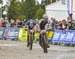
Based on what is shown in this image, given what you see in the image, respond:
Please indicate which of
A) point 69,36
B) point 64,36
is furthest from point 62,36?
point 69,36

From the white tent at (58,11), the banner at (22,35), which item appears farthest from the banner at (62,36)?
the white tent at (58,11)

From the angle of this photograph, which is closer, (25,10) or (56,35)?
(56,35)

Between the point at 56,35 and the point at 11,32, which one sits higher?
the point at 56,35

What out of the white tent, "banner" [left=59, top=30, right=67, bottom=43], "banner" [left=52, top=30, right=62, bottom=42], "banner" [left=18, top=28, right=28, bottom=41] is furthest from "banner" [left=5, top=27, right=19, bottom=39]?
the white tent

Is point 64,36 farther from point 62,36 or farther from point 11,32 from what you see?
point 11,32

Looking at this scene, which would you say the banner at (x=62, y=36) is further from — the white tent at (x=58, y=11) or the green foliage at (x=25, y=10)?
the green foliage at (x=25, y=10)

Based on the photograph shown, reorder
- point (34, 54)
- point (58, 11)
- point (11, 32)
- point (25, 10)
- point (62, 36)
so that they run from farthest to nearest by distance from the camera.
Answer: point (25, 10), point (58, 11), point (11, 32), point (62, 36), point (34, 54)

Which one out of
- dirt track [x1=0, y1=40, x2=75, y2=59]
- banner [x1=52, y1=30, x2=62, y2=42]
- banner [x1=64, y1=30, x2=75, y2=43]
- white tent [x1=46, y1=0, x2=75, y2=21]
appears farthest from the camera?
white tent [x1=46, y1=0, x2=75, y2=21]

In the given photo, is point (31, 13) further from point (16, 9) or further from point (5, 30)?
point (5, 30)

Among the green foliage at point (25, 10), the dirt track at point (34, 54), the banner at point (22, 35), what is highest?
the dirt track at point (34, 54)

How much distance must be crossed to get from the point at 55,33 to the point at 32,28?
228 inches

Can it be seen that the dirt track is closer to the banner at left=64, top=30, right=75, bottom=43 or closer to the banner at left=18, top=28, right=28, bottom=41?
the banner at left=64, top=30, right=75, bottom=43

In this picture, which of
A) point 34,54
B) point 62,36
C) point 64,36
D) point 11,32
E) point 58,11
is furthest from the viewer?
point 58,11

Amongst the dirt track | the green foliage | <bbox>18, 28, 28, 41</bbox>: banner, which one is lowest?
the green foliage
